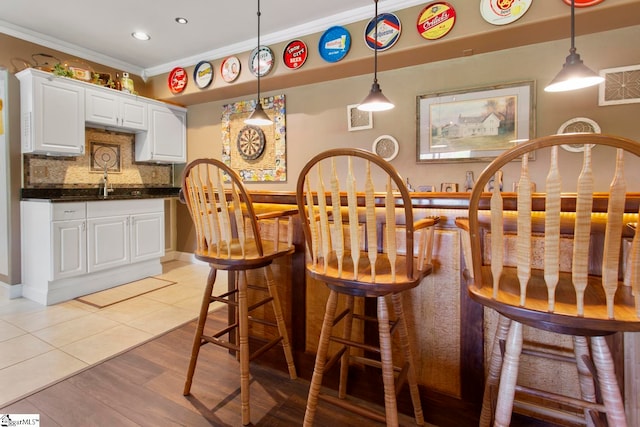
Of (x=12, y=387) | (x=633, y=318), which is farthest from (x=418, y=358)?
(x=12, y=387)

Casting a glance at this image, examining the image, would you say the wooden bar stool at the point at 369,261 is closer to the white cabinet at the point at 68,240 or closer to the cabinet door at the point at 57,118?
the white cabinet at the point at 68,240

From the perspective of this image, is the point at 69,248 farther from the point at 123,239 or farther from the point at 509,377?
the point at 509,377

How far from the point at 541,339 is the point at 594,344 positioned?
1.25 ft

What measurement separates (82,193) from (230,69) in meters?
2.21

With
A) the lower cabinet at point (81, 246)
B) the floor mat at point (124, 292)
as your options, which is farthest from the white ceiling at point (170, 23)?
the floor mat at point (124, 292)

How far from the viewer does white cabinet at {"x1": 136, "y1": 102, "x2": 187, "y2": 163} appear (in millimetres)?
4164

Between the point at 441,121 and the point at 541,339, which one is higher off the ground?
the point at 441,121

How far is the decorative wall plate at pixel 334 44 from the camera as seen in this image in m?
3.02

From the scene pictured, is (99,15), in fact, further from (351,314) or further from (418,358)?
(418,358)

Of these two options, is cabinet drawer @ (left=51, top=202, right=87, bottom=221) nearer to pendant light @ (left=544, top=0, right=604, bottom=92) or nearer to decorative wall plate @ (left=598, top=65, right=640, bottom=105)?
pendant light @ (left=544, top=0, right=604, bottom=92)

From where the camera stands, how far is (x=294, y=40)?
3.32 m

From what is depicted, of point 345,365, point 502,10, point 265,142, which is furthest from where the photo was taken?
point 265,142

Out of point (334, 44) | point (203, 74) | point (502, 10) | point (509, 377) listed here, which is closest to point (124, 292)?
point (203, 74)

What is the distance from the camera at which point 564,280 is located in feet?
3.60
